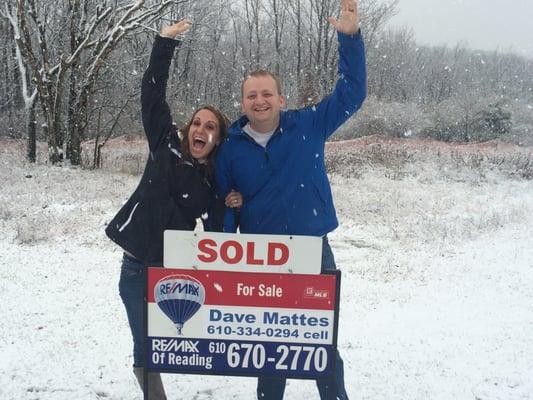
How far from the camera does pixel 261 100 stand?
247 centimetres

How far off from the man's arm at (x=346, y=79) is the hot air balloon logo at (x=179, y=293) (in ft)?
3.47

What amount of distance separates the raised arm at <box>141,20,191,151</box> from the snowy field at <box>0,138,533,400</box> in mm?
2157

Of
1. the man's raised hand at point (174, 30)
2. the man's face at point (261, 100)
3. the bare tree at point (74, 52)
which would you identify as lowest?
the man's face at point (261, 100)

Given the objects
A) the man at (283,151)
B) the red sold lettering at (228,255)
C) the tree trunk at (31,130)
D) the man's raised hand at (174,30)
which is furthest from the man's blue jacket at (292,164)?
the tree trunk at (31,130)

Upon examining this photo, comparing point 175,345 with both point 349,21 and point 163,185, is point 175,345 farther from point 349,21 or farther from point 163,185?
point 349,21

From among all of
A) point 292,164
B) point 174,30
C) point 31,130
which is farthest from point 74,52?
point 292,164

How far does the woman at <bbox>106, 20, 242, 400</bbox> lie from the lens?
2490 millimetres

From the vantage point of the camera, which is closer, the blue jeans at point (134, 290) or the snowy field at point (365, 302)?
the blue jeans at point (134, 290)

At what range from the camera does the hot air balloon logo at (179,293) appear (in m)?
2.36

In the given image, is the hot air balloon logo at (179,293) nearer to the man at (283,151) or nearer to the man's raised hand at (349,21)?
the man at (283,151)

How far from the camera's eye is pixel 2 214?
930 centimetres

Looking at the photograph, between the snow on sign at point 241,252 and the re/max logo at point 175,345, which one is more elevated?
the snow on sign at point 241,252

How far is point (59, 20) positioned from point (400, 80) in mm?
41547

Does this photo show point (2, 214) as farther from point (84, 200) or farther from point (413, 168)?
point (413, 168)
